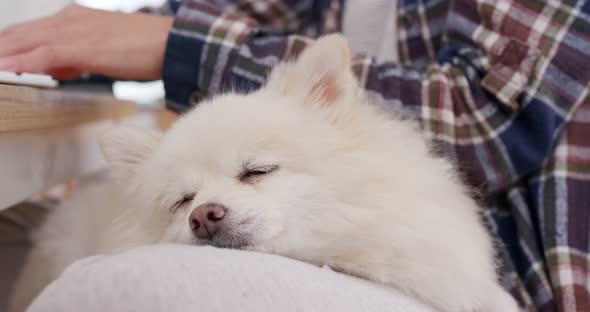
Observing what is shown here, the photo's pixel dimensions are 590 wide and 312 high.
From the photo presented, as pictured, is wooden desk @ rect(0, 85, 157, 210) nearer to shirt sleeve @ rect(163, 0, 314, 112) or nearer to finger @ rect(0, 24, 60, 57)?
finger @ rect(0, 24, 60, 57)

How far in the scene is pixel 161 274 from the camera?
624mm

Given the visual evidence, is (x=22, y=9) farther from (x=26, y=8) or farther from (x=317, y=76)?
(x=317, y=76)

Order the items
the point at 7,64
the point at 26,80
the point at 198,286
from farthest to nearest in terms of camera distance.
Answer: the point at 7,64 → the point at 26,80 → the point at 198,286

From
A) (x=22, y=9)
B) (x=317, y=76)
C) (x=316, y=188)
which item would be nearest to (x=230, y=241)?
(x=316, y=188)

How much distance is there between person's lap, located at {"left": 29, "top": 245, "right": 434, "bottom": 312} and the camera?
0.60m

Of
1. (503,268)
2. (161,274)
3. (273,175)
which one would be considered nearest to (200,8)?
(273,175)

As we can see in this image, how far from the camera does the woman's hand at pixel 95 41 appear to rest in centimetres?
116

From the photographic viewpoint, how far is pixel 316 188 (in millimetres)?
852

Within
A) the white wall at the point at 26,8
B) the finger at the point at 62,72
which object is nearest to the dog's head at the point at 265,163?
the finger at the point at 62,72

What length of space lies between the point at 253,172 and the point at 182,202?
0.57 feet

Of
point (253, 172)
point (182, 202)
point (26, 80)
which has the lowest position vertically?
point (182, 202)

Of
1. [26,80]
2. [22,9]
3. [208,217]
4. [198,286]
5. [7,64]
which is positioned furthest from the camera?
[22,9]

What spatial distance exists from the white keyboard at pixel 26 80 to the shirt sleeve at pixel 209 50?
0.31 m

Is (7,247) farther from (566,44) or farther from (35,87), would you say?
(566,44)
